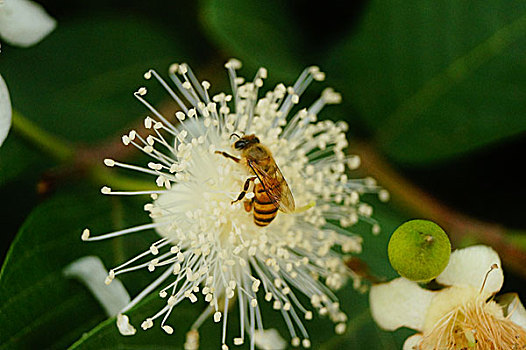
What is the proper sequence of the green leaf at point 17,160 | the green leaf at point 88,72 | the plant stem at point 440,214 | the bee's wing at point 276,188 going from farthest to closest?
the green leaf at point 88,72 → the plant stem at point 440,214 → the green leaf at point 17,160 → the bee's wing at point 276,188

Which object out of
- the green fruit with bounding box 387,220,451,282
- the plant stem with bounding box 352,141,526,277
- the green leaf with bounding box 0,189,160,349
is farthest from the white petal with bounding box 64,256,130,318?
the plant stem with bounding box 352,141,526,277

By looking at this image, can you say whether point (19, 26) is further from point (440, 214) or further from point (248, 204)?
point (440, 214)

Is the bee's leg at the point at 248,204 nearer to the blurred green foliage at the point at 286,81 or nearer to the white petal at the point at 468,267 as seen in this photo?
the blurred green foliage at the point at 286,81

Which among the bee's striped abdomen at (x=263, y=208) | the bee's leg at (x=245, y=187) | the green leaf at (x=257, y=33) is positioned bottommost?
the bee's striped abdomen at (x=263, y=208)

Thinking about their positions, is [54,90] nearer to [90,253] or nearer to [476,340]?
[90,253]

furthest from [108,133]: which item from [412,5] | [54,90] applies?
[412,5]

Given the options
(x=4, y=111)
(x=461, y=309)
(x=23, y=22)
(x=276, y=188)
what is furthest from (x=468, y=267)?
(x=23, y=22)

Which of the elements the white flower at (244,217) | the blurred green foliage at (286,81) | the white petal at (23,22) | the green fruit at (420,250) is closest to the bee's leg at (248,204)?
the white flower at (244,217)
